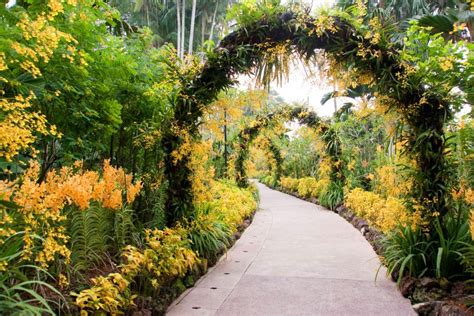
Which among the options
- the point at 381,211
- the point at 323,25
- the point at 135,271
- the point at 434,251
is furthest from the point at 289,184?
the point at 135,271

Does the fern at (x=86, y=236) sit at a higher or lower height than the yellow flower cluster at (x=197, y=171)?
lower

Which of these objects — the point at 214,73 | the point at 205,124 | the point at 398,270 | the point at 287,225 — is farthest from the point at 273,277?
the point at 287,225

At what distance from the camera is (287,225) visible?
8312 millimetres

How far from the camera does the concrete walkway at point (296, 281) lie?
3.43m

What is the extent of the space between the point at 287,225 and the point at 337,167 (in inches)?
133

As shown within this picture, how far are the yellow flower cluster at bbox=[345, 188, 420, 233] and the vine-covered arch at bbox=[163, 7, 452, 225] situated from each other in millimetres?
240

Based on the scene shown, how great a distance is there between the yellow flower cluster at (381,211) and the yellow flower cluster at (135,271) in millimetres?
2392

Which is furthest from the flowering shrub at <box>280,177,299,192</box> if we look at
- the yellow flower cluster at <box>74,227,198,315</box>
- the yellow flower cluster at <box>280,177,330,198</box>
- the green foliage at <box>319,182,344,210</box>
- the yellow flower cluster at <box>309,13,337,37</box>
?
the yellow flower cluster at <box>309,13,337,37</box>

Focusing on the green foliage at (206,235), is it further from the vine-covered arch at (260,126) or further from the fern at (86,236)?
the vine-covered arch at (260,126)

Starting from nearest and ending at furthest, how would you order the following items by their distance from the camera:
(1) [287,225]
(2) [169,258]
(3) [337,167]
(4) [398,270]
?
(2) [169,258]
(4) [398,270]
(1) [287,225]
(3) [337,167]

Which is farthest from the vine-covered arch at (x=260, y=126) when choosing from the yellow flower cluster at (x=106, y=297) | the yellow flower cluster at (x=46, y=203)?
the yellow flower cluster at (x=106, y=297)

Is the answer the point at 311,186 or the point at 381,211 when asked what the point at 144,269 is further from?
the point at 311,186

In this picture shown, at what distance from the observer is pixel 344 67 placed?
4.34 m

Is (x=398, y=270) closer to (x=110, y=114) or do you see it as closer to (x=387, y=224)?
(x=387, y=224)
